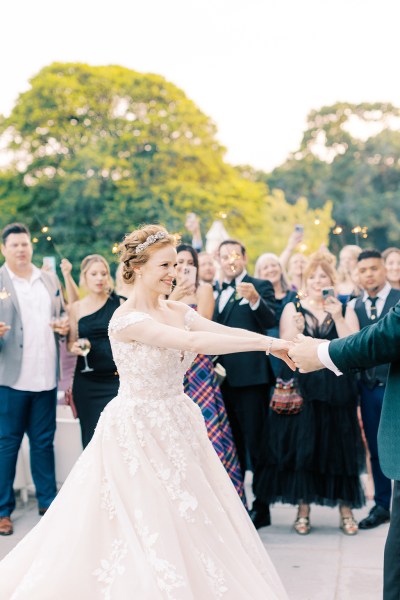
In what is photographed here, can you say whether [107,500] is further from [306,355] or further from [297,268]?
[297,268]

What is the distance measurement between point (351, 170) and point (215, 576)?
138 ft

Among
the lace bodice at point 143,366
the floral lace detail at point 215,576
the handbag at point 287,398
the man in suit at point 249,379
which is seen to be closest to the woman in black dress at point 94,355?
the man in suit at point 249,379

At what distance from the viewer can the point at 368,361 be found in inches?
118

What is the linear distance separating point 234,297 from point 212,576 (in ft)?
8.56

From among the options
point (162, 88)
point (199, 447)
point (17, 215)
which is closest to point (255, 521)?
point (199, 447)

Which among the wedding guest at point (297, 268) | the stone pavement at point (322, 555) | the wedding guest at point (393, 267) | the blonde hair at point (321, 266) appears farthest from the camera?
the wedding guest at point (297, 268)

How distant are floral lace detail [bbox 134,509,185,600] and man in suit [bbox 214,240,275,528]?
222cm

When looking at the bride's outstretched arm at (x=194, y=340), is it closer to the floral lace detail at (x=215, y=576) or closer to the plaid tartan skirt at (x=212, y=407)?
the floral lace detail at (x=215, y=576)

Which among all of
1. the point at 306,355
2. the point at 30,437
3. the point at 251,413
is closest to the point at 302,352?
the point at 306,355

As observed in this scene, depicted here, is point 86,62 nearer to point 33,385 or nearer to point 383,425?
point 33,385

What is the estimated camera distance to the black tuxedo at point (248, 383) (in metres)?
5.32

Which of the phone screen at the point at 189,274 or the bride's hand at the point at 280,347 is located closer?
the bride's hand at the point at 280,347

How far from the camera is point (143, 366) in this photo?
3553mm

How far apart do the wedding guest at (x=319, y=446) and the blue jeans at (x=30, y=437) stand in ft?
5.44
